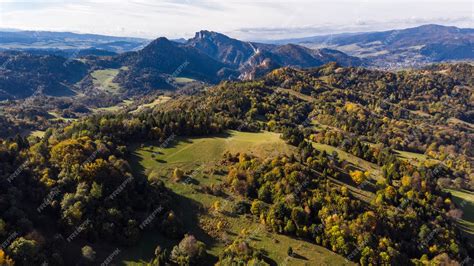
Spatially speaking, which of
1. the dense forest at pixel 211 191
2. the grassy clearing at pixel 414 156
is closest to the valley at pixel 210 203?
the dense forest at pixel 211 191

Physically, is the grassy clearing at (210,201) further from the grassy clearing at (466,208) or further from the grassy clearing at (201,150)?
the grassy clearing at (466,208)

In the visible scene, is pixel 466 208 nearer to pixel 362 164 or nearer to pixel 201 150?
pixel 362 164

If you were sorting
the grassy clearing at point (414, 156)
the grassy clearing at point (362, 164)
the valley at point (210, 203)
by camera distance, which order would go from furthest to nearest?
the grassy clearing at point (414, 156), the grassy clearing at point (362, 164), the valley at point (210, 203)

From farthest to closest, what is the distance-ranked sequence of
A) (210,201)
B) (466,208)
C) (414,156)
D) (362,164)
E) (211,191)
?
(414,156), (362,164), (466,208), (211,191), (210,201)

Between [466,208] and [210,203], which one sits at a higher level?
[210,203]

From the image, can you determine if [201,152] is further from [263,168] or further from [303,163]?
[303,163]

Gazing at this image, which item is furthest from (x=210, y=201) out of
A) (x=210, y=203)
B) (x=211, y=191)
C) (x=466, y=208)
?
(x=466, y=208)

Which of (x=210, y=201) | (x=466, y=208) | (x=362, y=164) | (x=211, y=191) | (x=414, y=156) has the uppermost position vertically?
(x=211, y=191)

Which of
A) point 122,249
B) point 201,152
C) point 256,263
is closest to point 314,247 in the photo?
point 256,263
